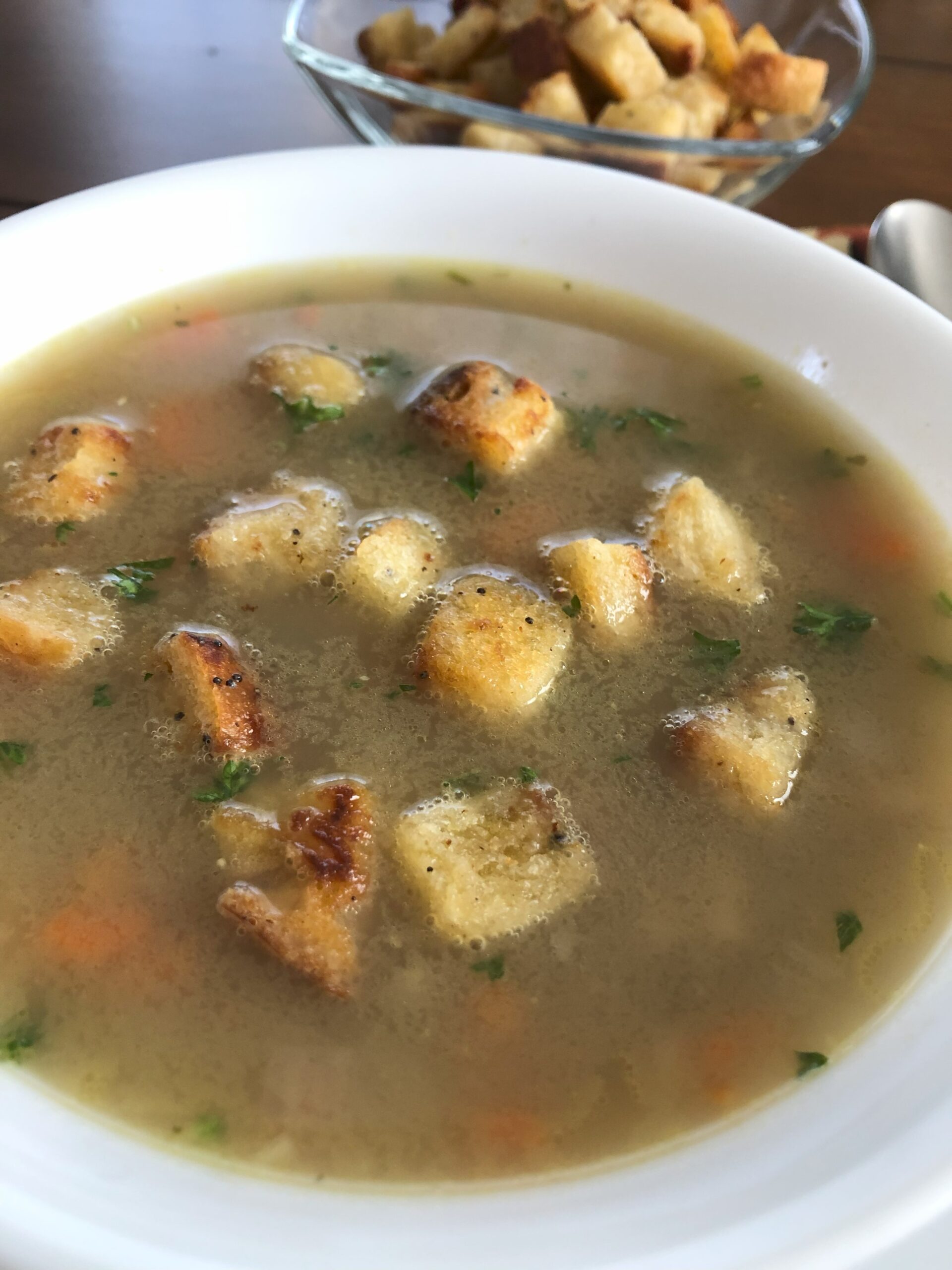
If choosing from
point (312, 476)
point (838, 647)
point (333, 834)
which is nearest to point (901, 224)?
point (838, 647)

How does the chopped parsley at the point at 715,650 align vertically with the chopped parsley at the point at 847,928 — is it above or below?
above

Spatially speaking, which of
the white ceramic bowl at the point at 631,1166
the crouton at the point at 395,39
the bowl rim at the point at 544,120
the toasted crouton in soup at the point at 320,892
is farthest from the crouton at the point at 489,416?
the crouton at the point at 395,39

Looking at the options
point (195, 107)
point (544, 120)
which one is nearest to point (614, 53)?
point (544, 120)

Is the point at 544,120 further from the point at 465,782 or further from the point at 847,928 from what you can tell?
the point at 847,928

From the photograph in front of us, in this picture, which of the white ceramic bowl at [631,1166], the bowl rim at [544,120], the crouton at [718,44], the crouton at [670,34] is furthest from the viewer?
the crouton at [718,44]

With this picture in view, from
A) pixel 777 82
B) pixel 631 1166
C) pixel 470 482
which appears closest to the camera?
pixel 631 1166

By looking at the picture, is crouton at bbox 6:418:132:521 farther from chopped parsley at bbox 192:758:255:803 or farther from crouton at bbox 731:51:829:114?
crouton at bbox 731:51:829:114

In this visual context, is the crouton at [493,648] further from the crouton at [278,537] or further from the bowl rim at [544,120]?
the bowl rim at [544,120]
